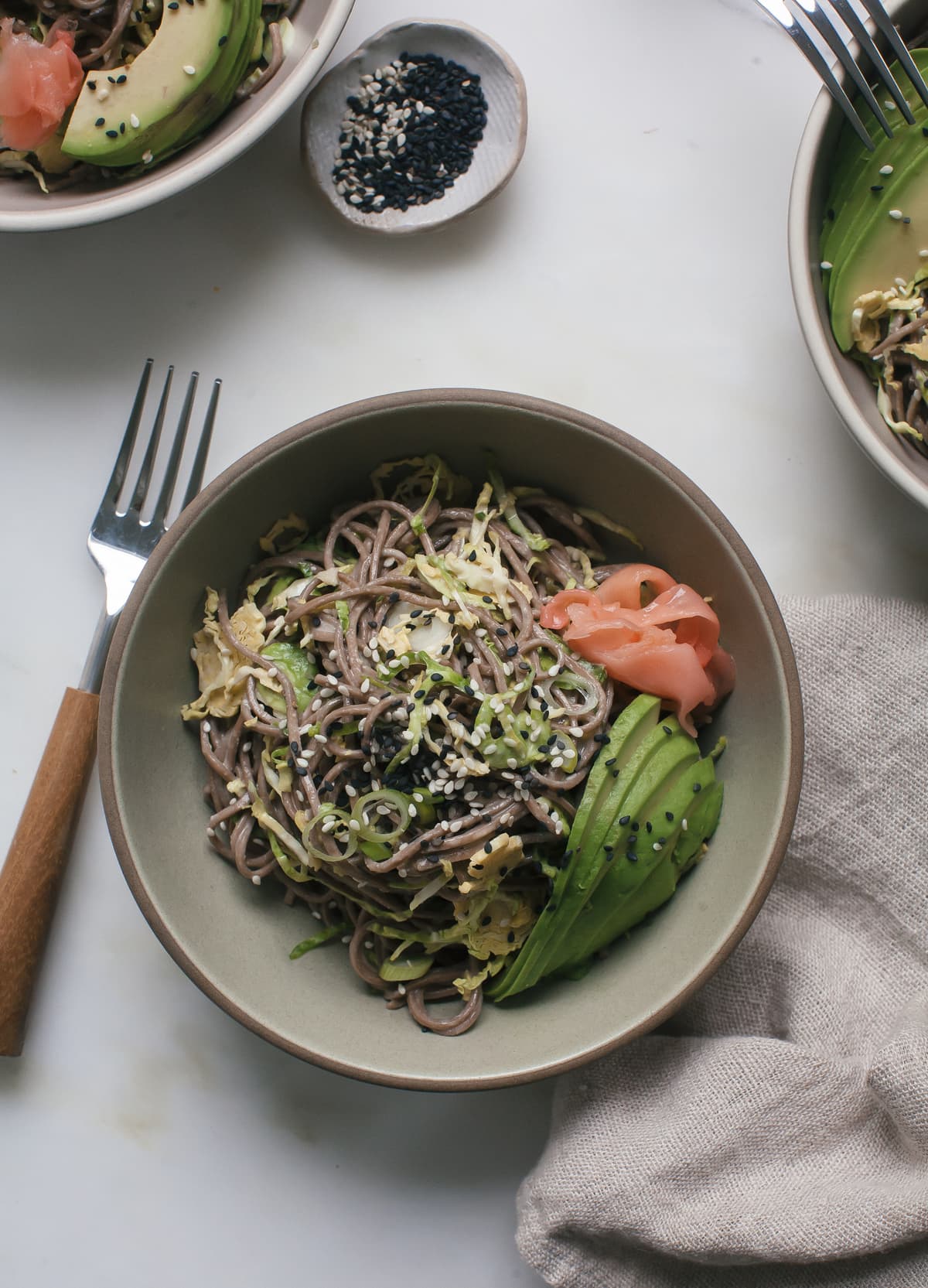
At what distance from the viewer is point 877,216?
2.44 metres

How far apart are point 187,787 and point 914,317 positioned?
6.78ft

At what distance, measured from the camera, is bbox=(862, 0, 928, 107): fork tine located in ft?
7.77

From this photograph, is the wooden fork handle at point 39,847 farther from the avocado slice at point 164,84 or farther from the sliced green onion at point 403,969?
the avocado slice at point 164,84

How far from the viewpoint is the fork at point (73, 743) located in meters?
2.60

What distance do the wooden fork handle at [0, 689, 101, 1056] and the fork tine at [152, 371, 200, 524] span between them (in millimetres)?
516

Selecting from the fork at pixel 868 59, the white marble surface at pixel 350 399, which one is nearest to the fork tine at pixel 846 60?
the fork at pixel 868 59

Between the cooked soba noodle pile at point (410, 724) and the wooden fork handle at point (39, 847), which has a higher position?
the cooked soba noodle pile at point (410, 724)

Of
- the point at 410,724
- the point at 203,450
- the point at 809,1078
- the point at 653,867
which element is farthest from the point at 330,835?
the point at 809,1078

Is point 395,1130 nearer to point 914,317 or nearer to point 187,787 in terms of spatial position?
point 187,787

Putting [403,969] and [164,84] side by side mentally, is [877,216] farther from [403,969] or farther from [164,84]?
[403,969]

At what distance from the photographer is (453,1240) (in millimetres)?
2719

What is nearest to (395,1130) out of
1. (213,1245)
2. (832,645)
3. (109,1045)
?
(213,1245)

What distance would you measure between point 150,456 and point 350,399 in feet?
1.82

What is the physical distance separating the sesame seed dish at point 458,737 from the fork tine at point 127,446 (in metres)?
0.49
